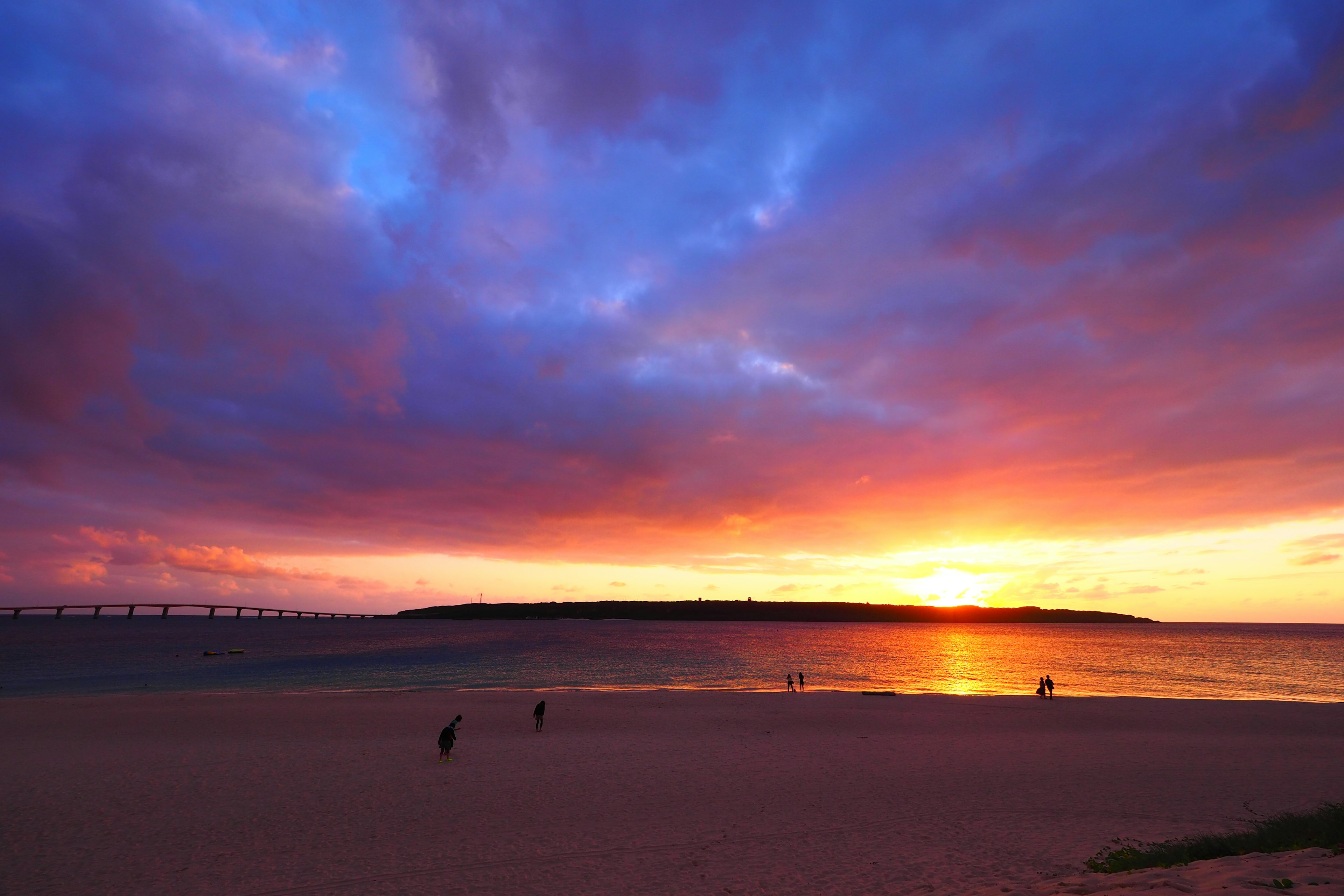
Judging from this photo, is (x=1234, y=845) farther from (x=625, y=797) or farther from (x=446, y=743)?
(x=446, y=743)

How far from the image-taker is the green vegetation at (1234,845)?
39.9ft

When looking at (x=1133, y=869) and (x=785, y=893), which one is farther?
(x=785, y=893)

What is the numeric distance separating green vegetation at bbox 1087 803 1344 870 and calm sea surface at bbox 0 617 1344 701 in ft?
121

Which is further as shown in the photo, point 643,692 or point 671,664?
point 671,664

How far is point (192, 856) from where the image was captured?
595 inches

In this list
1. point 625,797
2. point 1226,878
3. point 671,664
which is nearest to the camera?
point 1226,878

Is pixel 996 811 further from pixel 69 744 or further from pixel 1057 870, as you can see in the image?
pixel 69 744

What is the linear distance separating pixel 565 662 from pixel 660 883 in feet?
222

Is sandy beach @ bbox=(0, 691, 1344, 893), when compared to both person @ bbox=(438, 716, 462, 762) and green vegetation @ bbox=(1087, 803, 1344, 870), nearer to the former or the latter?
person @ bbox=(438, 716, 462, 762)

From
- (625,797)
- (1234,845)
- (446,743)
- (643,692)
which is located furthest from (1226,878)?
(643,692)

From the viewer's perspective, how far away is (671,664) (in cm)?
7588

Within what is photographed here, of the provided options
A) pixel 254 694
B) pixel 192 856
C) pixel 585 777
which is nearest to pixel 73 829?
pixel 192 856

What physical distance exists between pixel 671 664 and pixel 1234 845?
219ft

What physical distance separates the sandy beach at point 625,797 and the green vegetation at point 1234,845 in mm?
900
